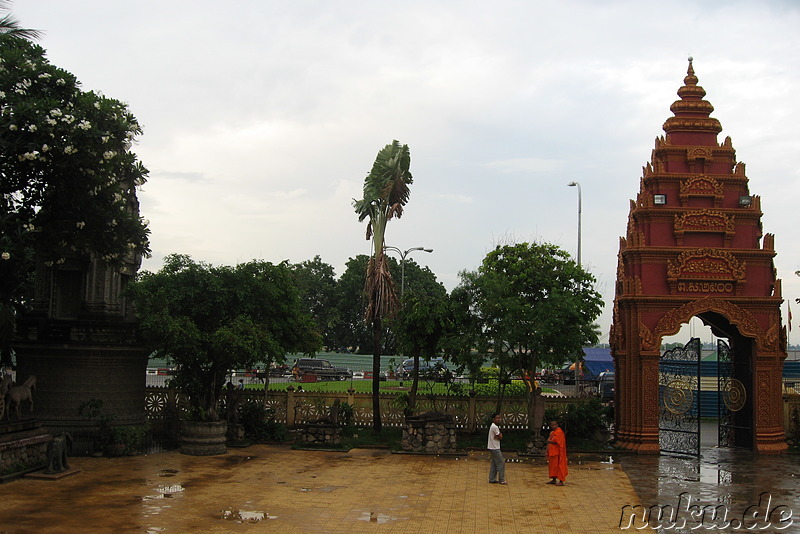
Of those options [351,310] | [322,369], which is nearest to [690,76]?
[322,369]

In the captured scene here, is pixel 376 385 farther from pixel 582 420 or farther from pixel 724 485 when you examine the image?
pixel 724 485

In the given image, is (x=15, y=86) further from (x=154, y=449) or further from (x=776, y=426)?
(x=776, y=426)

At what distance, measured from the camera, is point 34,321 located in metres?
19.2

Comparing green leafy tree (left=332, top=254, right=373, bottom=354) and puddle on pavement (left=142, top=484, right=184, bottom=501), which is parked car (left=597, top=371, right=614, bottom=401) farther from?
green leafy tree (left=332, top=254, right=373, bottom=354)

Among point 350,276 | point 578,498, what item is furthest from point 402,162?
point 350,276

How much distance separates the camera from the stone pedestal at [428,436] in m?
20.4

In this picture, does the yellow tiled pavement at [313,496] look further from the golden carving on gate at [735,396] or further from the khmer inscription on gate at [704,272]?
the khmer inscription on gate at [704,272]

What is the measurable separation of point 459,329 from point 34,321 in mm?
11016

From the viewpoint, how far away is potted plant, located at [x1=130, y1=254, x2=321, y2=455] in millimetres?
18922

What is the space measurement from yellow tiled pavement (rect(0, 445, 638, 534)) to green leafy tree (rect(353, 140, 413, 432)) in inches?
191

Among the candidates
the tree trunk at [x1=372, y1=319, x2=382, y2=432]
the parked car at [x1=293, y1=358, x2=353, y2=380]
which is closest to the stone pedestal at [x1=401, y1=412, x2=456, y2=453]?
the tree trunk at [x1=372, y1=319, x2=382, y2=432]

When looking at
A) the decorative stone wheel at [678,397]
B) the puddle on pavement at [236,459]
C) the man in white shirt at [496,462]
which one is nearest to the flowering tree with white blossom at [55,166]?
the puddle on pavement at [236,459]

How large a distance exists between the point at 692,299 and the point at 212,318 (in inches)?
506

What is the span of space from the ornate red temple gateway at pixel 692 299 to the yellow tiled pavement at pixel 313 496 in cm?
317
